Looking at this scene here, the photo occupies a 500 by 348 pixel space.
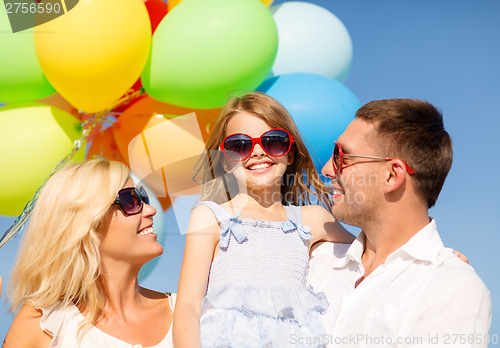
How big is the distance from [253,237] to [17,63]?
6.17ft

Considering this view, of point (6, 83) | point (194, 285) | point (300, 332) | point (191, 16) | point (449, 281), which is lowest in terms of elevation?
point (300, 332)

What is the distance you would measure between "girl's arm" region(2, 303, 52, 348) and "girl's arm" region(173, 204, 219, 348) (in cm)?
56

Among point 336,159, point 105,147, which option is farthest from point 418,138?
point 105,147

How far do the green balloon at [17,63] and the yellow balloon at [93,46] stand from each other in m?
0.18

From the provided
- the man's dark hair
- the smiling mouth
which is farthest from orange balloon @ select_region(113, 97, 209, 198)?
the man's dark hair

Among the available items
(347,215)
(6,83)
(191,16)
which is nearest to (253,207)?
(347,215)

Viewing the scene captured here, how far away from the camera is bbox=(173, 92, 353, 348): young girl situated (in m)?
2.10

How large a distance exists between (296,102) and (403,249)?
1.41 meters

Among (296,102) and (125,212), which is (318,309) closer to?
(125,212)

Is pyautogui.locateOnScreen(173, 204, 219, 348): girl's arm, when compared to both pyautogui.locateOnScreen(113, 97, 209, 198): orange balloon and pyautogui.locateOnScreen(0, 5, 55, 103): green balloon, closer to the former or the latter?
pyautogui.locateOnScreen(113, 97, 209, 198): orange balloon

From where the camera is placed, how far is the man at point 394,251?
1792mm

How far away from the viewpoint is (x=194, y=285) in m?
2.17

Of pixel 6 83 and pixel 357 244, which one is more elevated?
pixel 6 83

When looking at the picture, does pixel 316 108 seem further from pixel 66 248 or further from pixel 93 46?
pixel 66 248
